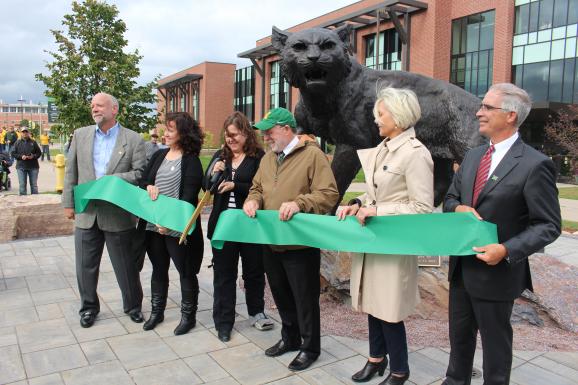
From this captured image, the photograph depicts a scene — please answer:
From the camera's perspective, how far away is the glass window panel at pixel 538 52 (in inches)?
998

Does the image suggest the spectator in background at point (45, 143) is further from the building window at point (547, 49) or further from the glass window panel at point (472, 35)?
the building window at point (547, 49)

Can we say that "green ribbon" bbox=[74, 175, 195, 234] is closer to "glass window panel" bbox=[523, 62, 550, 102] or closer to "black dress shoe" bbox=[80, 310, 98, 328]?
"black dress shoe" bbox=[80, 310, 98, 328]

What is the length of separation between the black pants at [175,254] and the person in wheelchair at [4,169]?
463 inches

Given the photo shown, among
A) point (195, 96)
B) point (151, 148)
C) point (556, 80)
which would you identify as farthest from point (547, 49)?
point (195, 96)

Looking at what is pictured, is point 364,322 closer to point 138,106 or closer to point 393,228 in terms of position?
point 393,228

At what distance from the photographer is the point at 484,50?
89.6ft

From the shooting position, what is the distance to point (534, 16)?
25.3 metres

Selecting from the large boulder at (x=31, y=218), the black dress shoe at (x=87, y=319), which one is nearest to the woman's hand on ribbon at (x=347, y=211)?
the black dress shoe at (x=87, y=319)

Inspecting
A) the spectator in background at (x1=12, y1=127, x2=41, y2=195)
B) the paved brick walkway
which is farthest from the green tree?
the paved brick walkway

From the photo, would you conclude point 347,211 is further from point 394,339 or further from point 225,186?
point 225,186

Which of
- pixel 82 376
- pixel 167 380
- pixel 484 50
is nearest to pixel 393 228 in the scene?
pixel 167 380

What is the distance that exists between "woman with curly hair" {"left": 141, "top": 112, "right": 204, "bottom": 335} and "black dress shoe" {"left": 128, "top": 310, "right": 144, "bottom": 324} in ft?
1.64

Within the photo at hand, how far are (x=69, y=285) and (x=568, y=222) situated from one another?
34.1 ft

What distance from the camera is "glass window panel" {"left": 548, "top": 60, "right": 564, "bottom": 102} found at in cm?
2522
